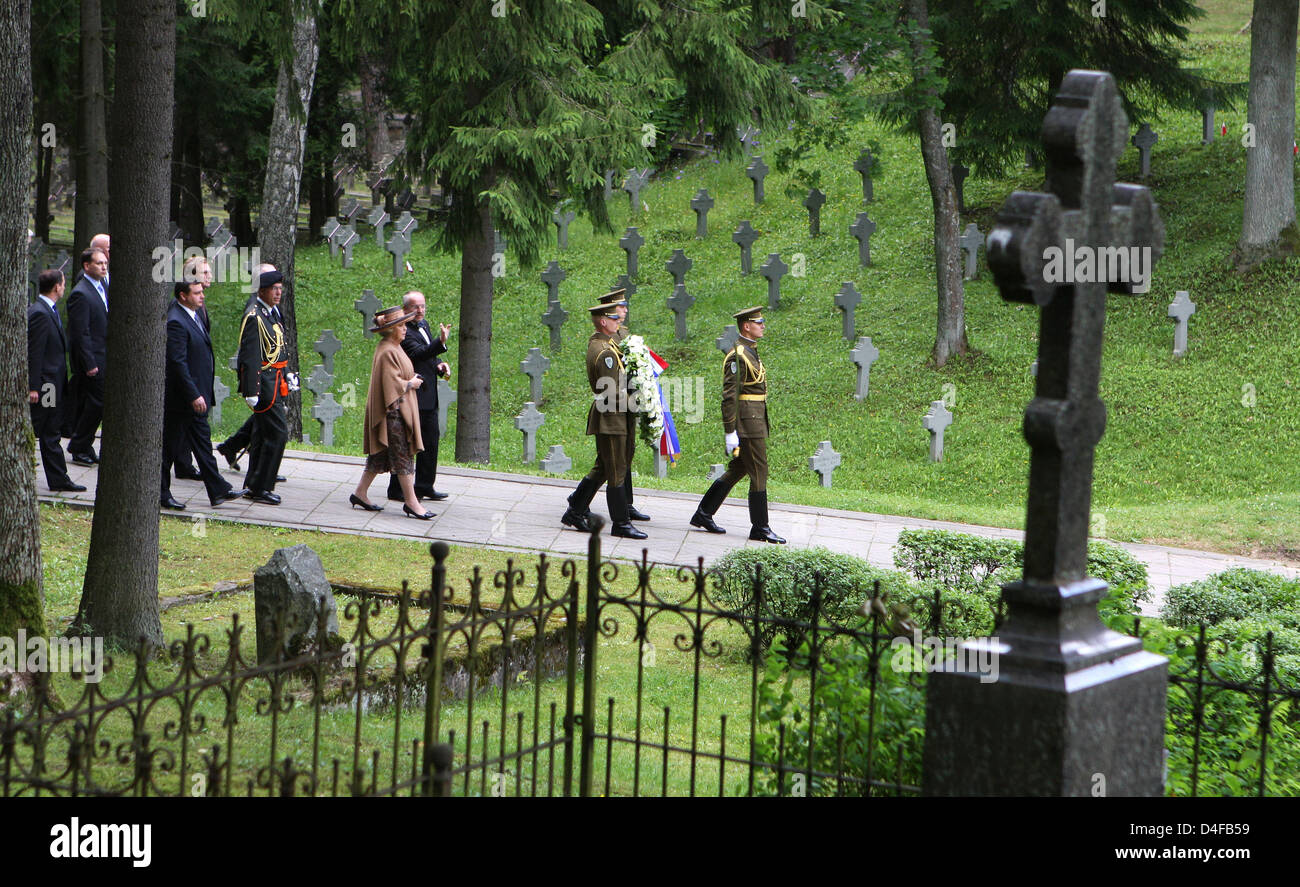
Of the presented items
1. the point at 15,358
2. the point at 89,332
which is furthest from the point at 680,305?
the point at 15,358

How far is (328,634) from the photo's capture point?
279 inches

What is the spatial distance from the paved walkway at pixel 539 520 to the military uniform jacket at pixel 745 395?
975mm

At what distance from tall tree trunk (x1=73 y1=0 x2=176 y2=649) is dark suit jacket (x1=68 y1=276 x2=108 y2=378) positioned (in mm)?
4664

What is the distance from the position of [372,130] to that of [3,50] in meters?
27.9

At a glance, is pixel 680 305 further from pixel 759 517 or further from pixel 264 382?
pixel 264 382

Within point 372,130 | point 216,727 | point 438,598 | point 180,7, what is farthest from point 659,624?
point 372,130

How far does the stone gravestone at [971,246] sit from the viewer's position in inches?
895

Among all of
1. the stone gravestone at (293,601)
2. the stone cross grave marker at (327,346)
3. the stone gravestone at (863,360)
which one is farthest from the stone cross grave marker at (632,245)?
the stone gravestone at (293,601)

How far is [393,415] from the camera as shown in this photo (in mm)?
11422

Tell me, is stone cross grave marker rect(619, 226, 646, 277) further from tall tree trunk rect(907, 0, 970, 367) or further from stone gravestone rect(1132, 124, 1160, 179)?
stone gravestone rect(1132, 124, 1160, 179)

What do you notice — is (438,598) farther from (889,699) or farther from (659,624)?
(659,624)

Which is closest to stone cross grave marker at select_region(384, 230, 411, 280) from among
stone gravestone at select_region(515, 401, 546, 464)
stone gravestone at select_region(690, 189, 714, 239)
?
stone gravestone at select_region(690, 189, 714, 239)

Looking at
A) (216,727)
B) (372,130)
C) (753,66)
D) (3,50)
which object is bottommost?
(216,727)
